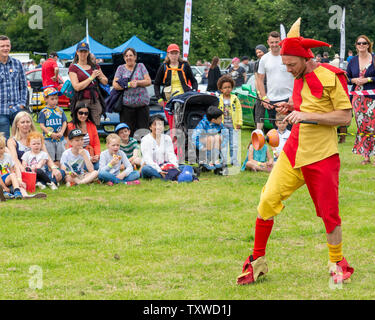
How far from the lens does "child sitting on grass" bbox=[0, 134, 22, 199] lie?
903cm

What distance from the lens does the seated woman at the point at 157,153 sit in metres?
10.7

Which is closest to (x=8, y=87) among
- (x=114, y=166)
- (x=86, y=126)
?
(x=86, y=126)

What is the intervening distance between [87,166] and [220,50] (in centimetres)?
3951

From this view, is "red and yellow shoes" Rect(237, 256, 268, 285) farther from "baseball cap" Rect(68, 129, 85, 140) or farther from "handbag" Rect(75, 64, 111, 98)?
"handbag" Rect(75, 64, 111, 98)

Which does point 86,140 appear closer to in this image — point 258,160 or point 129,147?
point 129,147

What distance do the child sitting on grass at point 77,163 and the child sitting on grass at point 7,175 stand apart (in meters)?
1.07

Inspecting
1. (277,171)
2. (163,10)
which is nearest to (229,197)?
(277,171)

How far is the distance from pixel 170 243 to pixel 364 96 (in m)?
5.91

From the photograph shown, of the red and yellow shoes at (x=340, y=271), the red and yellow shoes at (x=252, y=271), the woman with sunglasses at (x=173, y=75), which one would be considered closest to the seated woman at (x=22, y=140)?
the woman with sunglasses at (x=173, y=75)

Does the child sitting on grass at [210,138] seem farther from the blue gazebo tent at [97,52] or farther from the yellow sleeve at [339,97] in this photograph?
the blue gazebo tent at [97,52]

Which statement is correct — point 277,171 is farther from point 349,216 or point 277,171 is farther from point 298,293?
point 349,216

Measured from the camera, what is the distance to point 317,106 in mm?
5430

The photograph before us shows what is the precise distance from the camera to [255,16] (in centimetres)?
5484

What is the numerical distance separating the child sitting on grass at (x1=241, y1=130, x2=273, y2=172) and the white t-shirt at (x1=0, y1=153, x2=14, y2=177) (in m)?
3.98
